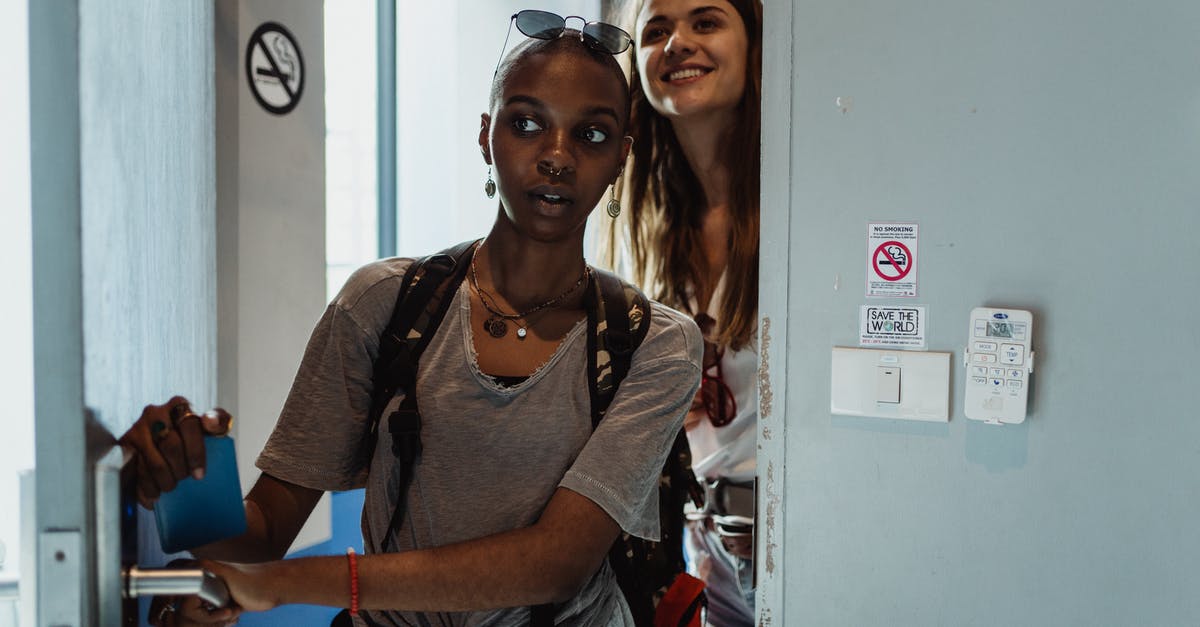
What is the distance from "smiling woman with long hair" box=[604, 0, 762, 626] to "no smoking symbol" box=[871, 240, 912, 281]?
621 mm

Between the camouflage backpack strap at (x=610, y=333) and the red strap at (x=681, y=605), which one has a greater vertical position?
the camouflage backpack strap at (x=610, y=333)

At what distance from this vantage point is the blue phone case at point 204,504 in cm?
90

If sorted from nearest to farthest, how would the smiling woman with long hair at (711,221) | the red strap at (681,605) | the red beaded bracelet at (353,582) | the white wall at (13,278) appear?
the red beaded bracelet at (353,582) → the white wall at (13,278) → the red strap at (681,605) → the smiling woman with long hair at (711,221)

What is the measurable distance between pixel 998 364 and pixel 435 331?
2.45ft

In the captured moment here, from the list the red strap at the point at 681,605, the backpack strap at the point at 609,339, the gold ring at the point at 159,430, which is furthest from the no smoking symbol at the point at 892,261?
the gold ring at the point at 159,430

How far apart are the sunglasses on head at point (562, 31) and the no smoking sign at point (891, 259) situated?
17.8 inches

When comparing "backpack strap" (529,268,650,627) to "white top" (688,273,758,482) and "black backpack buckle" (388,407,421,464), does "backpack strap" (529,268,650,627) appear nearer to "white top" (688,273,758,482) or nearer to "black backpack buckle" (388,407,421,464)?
"black backpack buckle" (388,407,421,464)

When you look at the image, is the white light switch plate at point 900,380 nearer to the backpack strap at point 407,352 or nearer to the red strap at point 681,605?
the red strap at point 681,605

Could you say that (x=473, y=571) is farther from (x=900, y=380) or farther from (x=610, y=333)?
(x=900, y=380)

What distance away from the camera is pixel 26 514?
0.76 m

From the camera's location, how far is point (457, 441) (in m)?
1.22

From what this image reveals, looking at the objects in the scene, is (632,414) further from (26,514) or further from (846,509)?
(26,514)

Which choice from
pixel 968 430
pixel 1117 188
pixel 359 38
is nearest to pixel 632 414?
pixel 968 430

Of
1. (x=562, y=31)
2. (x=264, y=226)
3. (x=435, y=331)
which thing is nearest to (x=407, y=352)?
(x=435, y=331)
